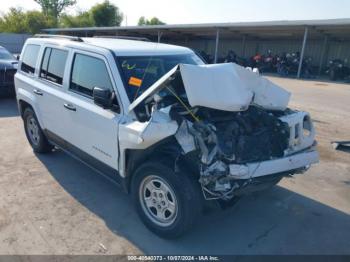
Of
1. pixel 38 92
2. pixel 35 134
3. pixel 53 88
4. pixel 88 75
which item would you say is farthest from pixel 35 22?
pixel 88 75

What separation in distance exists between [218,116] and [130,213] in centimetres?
161

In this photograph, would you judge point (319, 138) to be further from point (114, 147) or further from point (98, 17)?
→ point (98, 17)

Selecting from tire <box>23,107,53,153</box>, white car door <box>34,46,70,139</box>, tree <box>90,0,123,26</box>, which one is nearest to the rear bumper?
white car door <box>34,46,70,139</box>

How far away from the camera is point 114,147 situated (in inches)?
143

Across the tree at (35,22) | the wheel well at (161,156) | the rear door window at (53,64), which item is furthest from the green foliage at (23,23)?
the wheel well at (161,156)

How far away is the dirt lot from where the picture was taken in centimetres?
329

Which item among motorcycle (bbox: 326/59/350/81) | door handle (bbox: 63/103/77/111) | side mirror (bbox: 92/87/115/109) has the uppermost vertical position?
side mirror (bbox: 92/87/115/109)

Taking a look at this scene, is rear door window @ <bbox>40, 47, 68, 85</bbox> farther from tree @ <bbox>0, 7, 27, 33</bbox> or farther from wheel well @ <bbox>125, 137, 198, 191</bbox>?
tree @ <bbox>0, 7, 27, 33</bbox>

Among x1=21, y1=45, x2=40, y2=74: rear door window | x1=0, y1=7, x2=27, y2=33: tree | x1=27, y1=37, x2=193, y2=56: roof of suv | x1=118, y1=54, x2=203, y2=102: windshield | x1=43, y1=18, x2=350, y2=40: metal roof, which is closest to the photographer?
x1=118, y1=54, x2=203, y2=102: windshield

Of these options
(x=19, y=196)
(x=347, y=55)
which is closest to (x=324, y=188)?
(x=19, y=196)

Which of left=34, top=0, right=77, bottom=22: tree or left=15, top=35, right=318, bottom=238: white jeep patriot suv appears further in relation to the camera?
left=34, top=0, right=77, bottom=22: tree

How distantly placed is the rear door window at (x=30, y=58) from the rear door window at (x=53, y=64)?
0.39 metres

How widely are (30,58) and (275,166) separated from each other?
4511 mm

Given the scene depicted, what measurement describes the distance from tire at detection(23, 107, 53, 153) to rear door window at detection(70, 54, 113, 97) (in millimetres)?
1567
